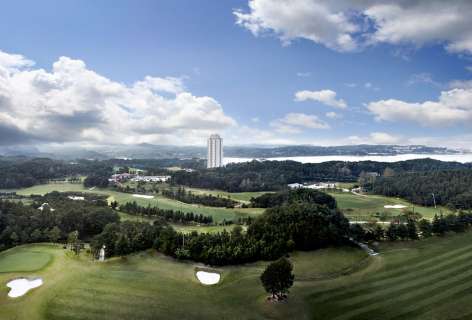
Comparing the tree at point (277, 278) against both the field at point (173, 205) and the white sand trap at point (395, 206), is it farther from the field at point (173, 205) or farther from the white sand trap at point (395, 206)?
the white sand trap at point (395, 206)

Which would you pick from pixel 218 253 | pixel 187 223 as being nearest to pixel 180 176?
pixel 187 223

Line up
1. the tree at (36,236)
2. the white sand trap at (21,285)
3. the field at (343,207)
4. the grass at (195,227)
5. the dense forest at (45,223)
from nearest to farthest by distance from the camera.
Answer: the white sand trap at (21,285)
the tree at (36,236)
the dense forest at (45,223)
the grass at (195,227)
the field at (343,207)

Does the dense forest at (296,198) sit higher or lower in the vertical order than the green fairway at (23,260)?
higher

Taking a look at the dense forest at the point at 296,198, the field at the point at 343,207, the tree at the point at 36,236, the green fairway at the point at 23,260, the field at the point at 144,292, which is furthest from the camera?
the dense forest at the point at 296,198

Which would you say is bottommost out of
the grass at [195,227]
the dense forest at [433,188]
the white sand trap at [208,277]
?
the grass at [195,227]

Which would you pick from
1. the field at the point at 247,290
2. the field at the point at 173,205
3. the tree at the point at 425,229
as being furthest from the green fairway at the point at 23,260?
the tree at the point at 425,229

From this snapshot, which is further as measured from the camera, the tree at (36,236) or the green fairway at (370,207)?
the green fairway at (370,207)
